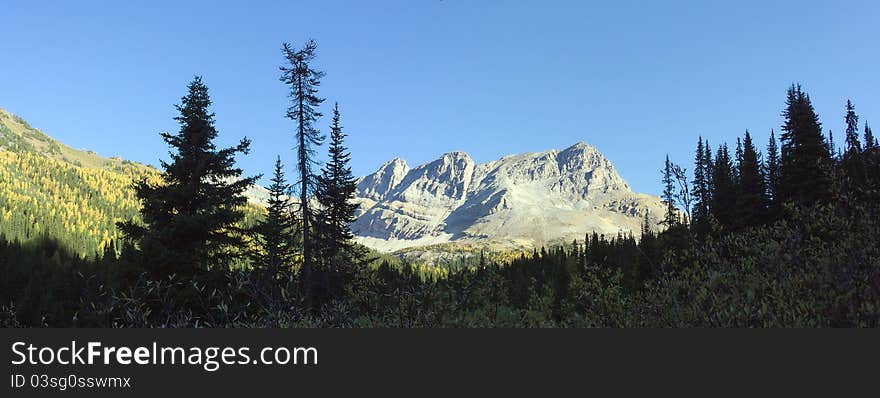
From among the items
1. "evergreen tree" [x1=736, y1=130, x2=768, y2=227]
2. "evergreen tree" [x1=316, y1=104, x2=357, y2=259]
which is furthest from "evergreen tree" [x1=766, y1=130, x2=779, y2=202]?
"evergreen tree" [x1=316, y1=104, x2=357, y2=259]

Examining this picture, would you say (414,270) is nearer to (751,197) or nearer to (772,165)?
(751,197)

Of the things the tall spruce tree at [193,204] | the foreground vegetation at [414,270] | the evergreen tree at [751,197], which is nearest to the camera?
the foreground vegetation at [414,270]

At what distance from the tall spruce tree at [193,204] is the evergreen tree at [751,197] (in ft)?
139

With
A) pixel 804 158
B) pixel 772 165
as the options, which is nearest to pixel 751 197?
pixel 804 158

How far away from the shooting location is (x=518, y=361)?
6.08m

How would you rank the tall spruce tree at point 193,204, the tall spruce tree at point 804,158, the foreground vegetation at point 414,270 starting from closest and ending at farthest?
1. the foreground vegetation at point 414,270
2. the tall spruce tree at point 193,204
3. the tall spruce tree at point 804,158

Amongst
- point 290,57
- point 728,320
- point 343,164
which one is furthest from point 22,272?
point 728,320

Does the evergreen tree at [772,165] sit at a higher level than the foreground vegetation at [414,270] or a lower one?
higher

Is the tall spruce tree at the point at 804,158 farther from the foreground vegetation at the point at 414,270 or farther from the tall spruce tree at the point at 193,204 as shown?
the tall spruce tree at the point at 193,204

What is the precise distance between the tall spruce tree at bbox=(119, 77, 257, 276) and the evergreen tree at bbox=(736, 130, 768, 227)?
139ft

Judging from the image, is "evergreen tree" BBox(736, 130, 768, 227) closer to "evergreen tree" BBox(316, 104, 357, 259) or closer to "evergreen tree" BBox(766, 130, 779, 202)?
"evergreen tree" BBox(766, 130, 779, 202)

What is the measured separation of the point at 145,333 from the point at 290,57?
18917mm

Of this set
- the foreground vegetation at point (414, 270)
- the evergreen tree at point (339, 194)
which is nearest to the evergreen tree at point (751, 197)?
the foreground vegetation at point (414, 270)

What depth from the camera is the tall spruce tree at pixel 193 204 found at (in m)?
20.2
